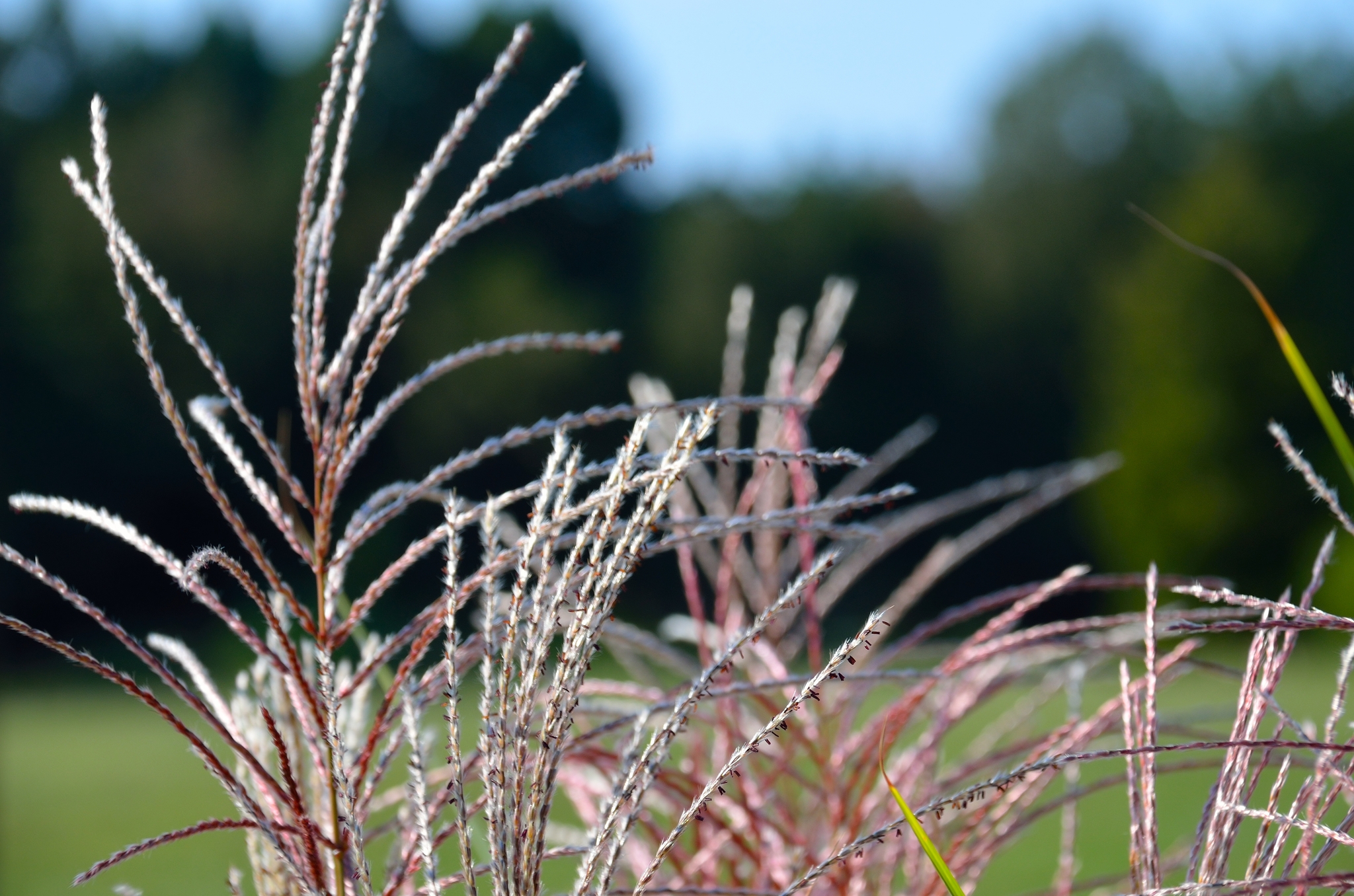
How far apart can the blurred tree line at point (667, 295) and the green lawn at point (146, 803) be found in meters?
1.32

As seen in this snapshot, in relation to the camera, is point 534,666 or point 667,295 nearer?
point 534,666

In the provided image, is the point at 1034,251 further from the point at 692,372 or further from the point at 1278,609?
the point at 1278,609

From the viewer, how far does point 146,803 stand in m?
9.20

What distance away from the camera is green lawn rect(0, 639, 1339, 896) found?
21.6 feet

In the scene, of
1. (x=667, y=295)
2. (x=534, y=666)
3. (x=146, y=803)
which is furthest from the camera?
(x=667, y=295)

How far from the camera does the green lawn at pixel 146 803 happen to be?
21.6 feet

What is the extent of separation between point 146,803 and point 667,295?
10.1 meters

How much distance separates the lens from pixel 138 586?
14562 mm

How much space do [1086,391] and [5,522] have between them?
13554mm

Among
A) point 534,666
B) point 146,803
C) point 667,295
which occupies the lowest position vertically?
point 534,666

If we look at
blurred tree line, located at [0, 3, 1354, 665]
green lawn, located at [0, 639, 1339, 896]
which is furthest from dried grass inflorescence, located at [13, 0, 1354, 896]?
blurred tree line, located at [0, 3, 1354, 665]

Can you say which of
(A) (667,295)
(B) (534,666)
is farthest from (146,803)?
(A) (667,295)

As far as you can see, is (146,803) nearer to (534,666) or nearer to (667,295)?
(534,666)

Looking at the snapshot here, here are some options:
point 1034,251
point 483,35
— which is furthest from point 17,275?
point 1034,251
